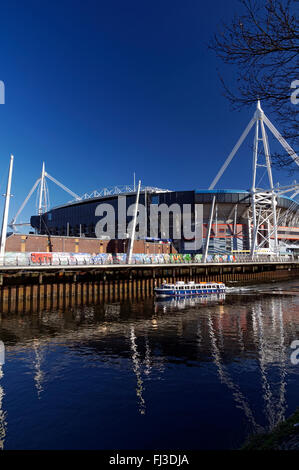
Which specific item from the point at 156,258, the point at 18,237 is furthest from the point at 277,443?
the point at 156,258

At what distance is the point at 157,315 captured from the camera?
134 ft

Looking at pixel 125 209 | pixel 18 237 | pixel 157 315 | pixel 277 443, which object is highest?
pixel 125 209

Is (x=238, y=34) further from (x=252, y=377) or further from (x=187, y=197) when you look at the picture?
(x=187, y=197)

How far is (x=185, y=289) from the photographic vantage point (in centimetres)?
5969

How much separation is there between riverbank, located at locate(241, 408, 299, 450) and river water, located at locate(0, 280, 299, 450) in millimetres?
2261

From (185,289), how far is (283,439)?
51.3 m

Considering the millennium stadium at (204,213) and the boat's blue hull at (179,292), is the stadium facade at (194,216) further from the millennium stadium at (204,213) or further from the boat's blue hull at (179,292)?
the boat's blue hull at (179,292)
